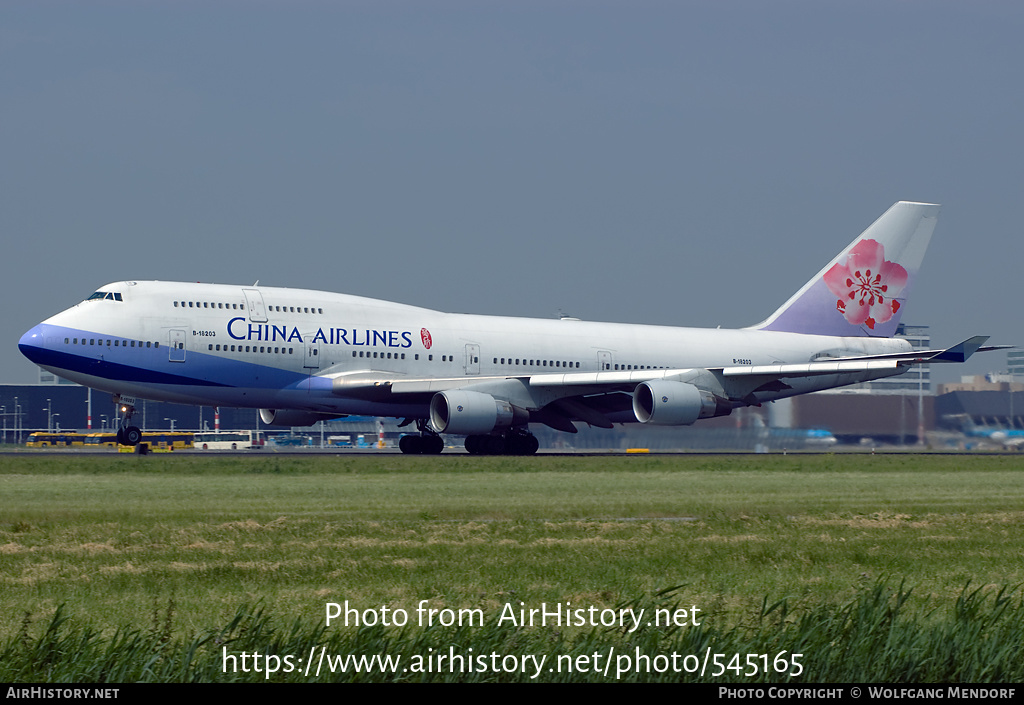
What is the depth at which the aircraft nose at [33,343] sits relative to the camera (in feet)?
121

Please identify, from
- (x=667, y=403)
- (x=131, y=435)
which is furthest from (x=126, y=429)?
(x=667, y=403)

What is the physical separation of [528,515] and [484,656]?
33.1 feet

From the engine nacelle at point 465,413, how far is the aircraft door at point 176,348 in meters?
Answer: 7.49

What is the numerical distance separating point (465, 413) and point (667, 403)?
6.19 meters

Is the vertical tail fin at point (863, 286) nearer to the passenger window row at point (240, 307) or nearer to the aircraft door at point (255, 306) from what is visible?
the passenger window row at point (240, 307)

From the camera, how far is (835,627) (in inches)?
365

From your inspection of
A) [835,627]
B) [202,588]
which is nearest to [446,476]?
[202,588]

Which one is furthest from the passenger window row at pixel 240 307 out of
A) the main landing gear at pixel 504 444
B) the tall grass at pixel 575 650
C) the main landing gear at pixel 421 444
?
the tall grass at pixel 575 650

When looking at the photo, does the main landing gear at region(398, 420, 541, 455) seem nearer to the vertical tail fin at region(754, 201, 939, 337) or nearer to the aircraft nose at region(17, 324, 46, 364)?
the aircraft nose at region(17, 324, 46, 364)

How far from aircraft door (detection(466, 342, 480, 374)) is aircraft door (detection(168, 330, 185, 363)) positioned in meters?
9.44

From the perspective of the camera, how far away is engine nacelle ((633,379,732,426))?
1544 inches

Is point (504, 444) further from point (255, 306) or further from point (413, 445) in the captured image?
point (255, 306)

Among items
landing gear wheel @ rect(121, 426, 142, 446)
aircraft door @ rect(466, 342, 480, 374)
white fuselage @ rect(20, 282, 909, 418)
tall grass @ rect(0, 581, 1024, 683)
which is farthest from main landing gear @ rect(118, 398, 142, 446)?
tall grass @ rect(0, 581, 1024, 683)

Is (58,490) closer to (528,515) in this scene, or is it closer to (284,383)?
(528,515)
